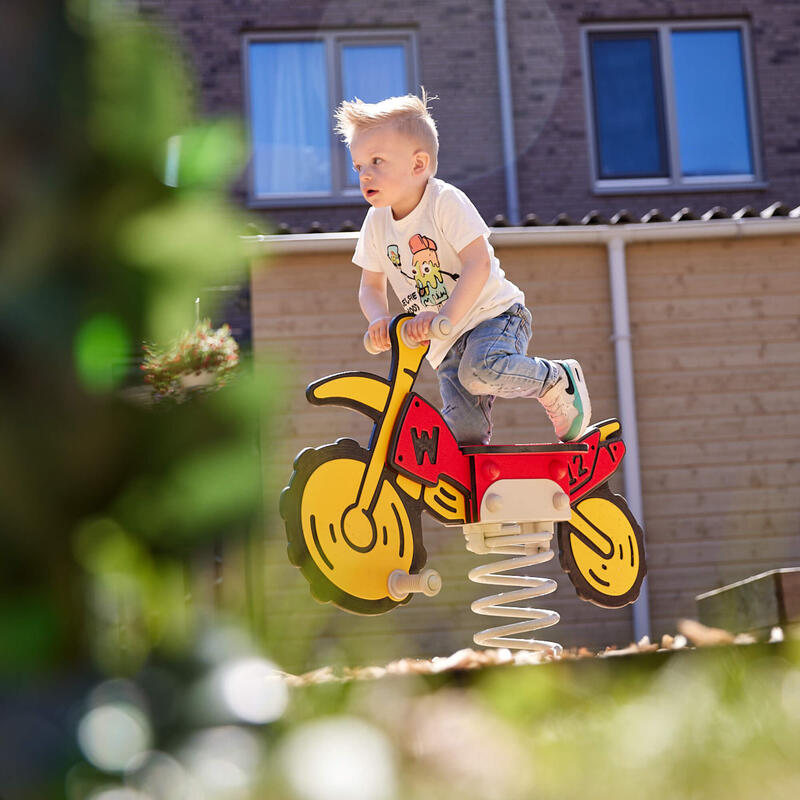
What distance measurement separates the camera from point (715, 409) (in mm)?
8383

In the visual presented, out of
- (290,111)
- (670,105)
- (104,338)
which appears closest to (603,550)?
(104,338)

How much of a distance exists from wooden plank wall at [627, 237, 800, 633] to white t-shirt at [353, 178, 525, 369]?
5013 millimetres

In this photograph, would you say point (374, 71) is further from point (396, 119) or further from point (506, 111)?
point (396, 119)

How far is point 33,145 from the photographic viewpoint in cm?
70

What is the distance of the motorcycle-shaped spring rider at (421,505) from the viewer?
9.98 feet

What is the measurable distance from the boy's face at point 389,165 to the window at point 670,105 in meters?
7.96

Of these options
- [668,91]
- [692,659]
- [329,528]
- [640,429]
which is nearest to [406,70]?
[668,91]

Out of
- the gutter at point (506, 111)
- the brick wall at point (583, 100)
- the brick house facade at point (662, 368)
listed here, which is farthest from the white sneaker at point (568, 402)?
the brick wall at point (583, 100)

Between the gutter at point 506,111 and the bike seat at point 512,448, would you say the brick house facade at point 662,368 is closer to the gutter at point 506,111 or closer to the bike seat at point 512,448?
Result: the gutter at point 506,111

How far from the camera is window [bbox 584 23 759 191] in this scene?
11.1 meters

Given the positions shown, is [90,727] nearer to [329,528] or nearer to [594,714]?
[594,714]

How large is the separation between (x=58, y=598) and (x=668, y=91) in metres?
11.5

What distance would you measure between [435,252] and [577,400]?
686 millimetres

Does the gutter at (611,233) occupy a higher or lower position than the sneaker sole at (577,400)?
higher
